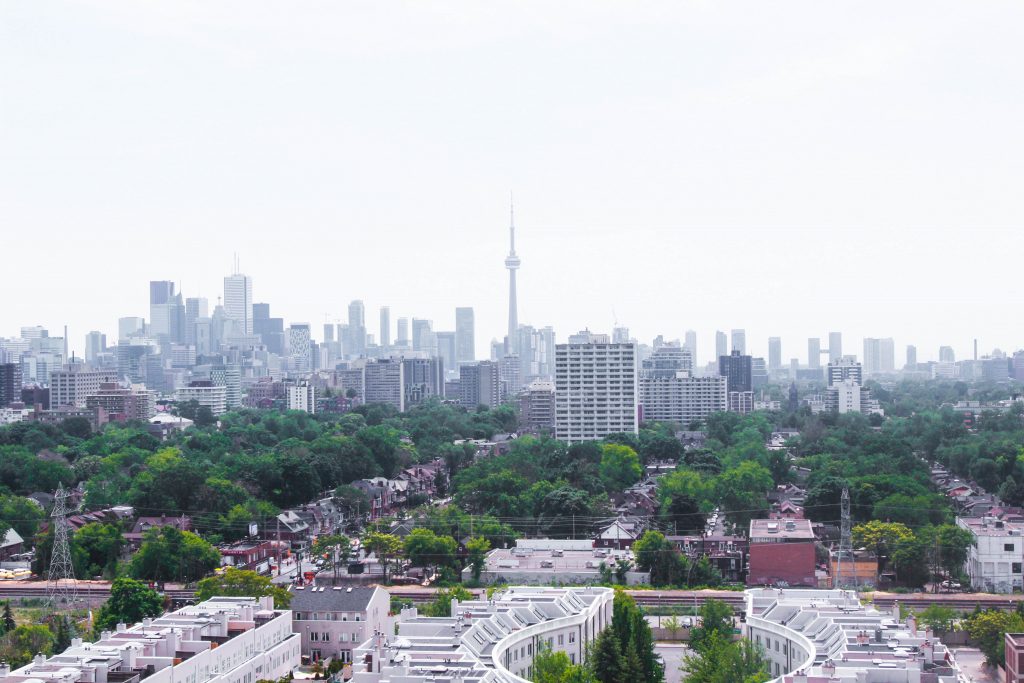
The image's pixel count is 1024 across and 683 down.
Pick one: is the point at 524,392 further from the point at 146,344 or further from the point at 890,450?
the point at 146,344

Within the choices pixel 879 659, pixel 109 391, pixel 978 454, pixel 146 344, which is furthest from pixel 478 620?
pixel 146 344

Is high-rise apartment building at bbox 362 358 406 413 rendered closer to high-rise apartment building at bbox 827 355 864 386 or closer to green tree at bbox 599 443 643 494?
high-rise apartment building at bbox 827 355 864 386

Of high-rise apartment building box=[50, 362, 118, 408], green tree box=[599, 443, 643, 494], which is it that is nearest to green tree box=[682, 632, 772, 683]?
green tree box=[599, 443, 643, 494]

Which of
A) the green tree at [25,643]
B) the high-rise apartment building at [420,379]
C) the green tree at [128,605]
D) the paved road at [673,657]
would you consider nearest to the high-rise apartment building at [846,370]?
the high-rise apartment building at [420,379]

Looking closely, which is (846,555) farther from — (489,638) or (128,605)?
(128,605)

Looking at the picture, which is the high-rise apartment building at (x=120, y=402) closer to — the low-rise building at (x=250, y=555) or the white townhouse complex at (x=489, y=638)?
the low-rise building at (x=250, y=555)

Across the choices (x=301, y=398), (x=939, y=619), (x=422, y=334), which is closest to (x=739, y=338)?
(x=422, y=334)
